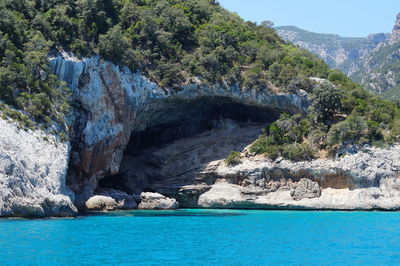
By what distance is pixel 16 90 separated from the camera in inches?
1614

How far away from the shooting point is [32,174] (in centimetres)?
3597

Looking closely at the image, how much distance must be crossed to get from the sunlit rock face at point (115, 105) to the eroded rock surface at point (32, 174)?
A: 19.1 feet

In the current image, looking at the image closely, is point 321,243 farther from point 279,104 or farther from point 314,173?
point 279,104

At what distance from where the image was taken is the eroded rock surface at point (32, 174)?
33.7 metres

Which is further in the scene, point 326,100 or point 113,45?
point 326,100

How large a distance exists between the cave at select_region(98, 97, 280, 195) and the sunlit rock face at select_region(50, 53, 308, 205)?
0.25m

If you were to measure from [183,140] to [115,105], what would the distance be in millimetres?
11052

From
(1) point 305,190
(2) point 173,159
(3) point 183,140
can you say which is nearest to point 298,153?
(1) point 305,190

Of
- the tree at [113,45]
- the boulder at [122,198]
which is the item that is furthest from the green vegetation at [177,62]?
the boulder at [122,198]

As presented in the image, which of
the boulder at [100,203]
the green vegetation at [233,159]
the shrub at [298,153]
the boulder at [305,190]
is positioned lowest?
the boulder at [100,203]

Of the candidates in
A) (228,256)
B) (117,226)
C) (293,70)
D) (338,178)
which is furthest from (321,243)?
(293,70)

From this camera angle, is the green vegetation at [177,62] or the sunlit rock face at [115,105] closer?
the green vegetation at [177,62]

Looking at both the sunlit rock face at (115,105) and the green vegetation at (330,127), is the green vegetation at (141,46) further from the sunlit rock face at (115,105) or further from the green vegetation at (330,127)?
the green vegetation at (330,127)

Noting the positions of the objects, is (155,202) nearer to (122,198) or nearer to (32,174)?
(122,198)
